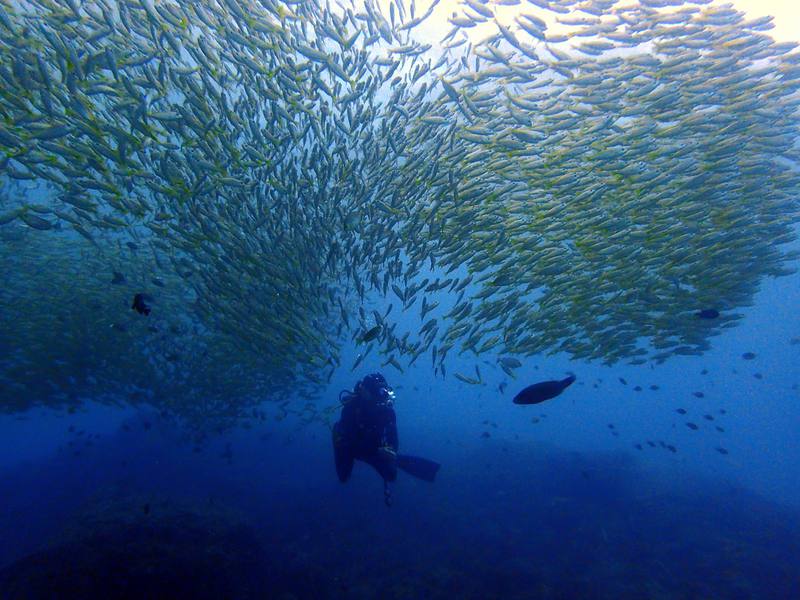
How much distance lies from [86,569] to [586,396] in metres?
213

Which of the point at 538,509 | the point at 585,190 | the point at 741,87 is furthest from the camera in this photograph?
the point at 538,509

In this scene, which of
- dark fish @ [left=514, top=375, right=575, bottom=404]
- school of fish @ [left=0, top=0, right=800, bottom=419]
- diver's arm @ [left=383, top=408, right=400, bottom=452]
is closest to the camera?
dark fish @ [left=514, top=375, right=575, bottom=404]

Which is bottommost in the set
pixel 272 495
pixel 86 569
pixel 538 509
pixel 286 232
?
pixel 272 495

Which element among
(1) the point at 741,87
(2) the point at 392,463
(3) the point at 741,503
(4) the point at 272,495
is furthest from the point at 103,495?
(3) the point at 741,503

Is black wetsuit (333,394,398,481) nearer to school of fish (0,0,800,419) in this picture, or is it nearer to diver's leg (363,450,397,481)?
diver's leg (363,450,397,481)

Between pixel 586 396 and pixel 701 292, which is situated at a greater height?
pixel 701 292

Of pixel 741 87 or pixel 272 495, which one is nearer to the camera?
pixel 741 87

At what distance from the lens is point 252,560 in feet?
41.4

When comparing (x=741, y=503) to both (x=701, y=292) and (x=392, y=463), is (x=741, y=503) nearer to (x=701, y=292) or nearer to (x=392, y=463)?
(x=701, y=292)

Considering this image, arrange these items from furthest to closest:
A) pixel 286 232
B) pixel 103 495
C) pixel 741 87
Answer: pixel 103 495
pixel 286 232
pixel 741 87

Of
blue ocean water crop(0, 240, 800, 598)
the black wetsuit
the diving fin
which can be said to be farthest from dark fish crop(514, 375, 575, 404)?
blue ocean water crop(0, 240, 800, 598)

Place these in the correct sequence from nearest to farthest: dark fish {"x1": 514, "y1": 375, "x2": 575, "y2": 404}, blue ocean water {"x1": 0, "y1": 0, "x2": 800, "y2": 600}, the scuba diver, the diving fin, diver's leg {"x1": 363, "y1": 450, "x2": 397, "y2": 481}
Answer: dark fish {"x1": 514, "y1": 375, "x2": 575, "y2": 404}
blue ocean water {"x1": 0, "y1": 0, "x2": 800, "y2": 600}
diver's leg {"x1": 363, "y1": 450, "x2": 397, "y2": 481}
the scuba diver
the diving fin

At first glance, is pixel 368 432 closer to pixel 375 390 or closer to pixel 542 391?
pixel 375 390

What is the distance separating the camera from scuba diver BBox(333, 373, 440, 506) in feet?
31.9
